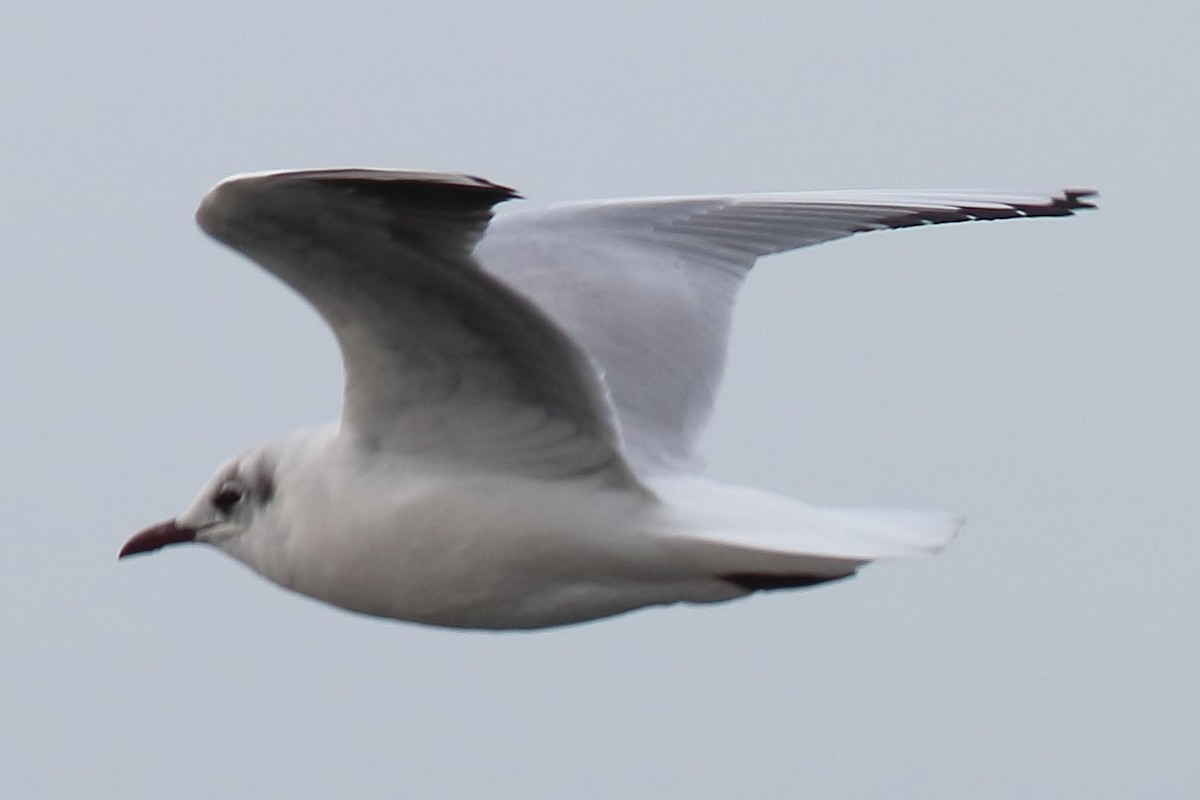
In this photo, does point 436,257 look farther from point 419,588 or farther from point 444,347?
point 419,588

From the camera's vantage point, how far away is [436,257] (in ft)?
14.3

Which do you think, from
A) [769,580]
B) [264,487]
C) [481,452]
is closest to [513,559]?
[481,452]

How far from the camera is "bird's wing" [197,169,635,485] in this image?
4188 mm

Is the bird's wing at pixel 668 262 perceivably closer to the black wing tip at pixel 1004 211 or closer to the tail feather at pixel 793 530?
the black wing tip at pixel 1004 211

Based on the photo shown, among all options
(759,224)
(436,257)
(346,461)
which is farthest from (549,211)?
(436,257)

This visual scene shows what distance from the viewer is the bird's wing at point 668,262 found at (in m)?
5.37

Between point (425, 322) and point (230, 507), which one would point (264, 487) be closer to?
point (230, 507)

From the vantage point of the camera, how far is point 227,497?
17.5 ft

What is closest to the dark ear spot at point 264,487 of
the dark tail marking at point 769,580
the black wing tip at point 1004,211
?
the dark tail marking at point 769,580

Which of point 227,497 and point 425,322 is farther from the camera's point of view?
Answer: point 227,497

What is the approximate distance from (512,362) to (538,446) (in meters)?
0.22

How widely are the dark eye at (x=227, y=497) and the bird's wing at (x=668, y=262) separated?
0.69m

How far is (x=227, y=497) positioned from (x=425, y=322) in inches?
36.3

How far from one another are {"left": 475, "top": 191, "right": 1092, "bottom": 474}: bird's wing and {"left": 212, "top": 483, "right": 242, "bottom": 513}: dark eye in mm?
695
